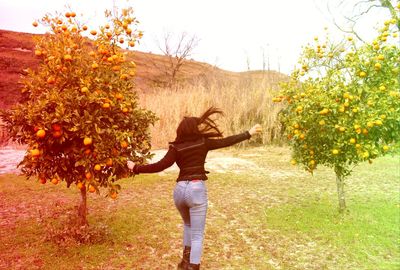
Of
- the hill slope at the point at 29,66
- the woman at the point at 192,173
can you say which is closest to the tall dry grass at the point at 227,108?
the hill slope at the point at 29,66

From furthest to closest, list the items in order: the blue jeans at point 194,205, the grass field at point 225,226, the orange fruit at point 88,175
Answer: the grass field at point 225,226
the orange fruit at point 88,175
the blue jeans at point 194,205

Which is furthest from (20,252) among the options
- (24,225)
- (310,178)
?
(310,178)

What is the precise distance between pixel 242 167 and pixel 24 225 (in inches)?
265

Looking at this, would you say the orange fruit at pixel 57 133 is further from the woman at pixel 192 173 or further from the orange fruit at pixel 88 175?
the woman at pixel 192 173

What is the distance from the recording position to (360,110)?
6.01 m

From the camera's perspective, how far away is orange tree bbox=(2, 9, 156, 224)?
15.9ft

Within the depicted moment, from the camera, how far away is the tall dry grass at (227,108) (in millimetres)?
15727

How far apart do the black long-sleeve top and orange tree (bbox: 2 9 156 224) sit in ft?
2.28

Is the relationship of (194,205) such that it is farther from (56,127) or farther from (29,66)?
(29,66)

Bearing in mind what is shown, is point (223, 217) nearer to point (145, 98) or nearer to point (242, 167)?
point (242, 167)

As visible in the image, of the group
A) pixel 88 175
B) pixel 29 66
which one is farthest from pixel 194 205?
pixel 29 66

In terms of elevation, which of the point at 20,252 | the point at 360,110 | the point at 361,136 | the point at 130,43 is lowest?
the point at 20,252

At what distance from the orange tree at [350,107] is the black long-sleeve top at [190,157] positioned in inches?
83.1

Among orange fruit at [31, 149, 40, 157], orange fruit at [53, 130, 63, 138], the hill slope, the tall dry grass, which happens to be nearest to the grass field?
orange fruit at [31, 149, 40, 157]
